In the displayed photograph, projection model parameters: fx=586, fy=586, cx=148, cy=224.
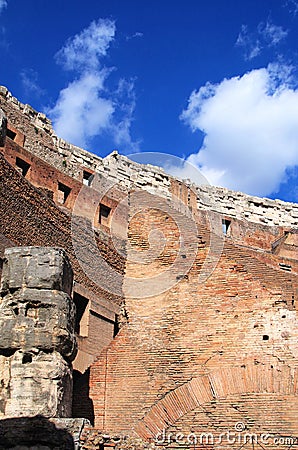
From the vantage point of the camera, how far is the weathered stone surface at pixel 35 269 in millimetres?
6434

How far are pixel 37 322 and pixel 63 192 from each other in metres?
10.3

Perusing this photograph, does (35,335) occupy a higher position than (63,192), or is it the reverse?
(63,192)

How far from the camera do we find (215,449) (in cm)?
804

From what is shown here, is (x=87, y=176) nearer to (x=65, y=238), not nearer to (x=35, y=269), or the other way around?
(x=65, y=238)

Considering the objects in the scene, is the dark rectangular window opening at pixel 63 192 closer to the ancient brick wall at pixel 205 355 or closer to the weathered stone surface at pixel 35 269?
the ancient brick wall at pixel 205 355

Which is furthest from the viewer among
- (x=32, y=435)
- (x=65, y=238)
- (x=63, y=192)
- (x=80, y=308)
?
(x=63, y=192)

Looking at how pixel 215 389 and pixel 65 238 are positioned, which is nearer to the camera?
pixel 215 389

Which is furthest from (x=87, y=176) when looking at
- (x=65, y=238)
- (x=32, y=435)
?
(x=32, y=435)

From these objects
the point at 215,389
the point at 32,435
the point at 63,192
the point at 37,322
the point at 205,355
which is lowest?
the point at 32,435

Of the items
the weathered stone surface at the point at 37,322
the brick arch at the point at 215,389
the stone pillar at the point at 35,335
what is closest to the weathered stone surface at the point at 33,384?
the stone pillar at the point at 35,335

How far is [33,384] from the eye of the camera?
5.97 meters

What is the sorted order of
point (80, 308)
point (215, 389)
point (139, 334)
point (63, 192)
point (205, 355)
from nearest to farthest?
point (215, 389), point (205, 355), point (139, 334), point (80, 308), point (63, 192)

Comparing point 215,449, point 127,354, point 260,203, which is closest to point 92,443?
point 215,449

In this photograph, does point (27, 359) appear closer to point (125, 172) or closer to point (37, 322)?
point (37, 322)
